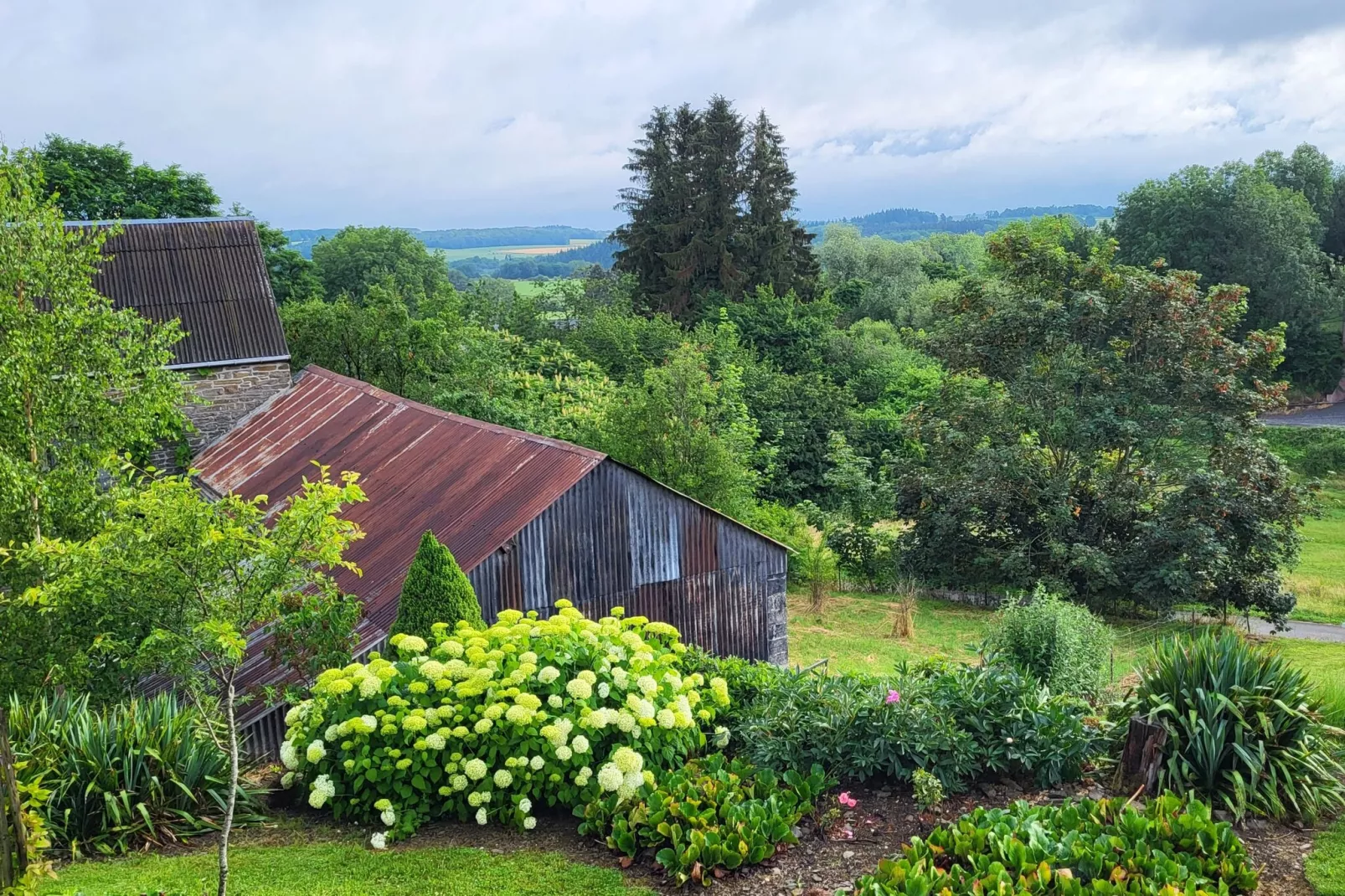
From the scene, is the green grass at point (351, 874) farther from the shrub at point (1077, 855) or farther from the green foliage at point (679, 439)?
the green foliage at point (679, 439)

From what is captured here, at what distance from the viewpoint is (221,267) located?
70.5ft

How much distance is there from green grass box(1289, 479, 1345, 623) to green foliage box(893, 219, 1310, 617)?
303 cm

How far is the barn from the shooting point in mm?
12375

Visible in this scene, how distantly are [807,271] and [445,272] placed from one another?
32.9 metres

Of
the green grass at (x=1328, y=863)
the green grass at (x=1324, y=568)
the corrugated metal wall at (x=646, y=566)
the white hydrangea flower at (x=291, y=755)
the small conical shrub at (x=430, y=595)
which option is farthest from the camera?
the green grass at (x=1324, y=568)

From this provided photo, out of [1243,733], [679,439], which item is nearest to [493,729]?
[1243,733]

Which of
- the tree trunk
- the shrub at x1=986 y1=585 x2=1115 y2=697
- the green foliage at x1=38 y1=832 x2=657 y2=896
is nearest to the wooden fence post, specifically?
the green foliage at x1=38 y1=832 x2=657 y2=896

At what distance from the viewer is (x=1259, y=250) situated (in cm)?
5581

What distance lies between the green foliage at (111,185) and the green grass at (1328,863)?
123ft

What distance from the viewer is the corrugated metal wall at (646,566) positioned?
12.5m

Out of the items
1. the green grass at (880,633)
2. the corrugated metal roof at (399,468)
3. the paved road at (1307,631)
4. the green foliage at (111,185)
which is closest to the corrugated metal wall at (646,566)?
the corrugated metal roof at (399,468)

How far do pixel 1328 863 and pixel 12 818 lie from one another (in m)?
7.61

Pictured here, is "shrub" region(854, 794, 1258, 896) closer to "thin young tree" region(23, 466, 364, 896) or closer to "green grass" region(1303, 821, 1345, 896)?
"green grass" region(1303, 821, 1345, 896)

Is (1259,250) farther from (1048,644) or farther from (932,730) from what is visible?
(932,730)
